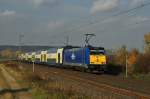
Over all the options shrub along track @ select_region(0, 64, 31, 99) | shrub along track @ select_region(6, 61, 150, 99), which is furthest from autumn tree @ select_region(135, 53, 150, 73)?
shrub along track @ select_region(0, 64, 31, 99)

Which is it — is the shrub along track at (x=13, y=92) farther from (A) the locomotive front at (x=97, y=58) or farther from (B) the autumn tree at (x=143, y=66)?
(B) the autumn tree at (x=143, y=66)

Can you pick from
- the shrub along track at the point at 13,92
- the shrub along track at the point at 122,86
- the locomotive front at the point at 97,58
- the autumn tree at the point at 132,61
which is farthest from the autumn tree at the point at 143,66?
the shrub along track at the point at 13,92

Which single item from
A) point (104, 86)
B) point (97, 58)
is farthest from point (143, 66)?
point (104, 86)

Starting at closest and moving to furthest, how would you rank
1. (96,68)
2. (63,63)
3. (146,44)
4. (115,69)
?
1. (96,68)
2. (115,69)
3. (63,63)
4. (146,44)

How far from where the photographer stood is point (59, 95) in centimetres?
2016

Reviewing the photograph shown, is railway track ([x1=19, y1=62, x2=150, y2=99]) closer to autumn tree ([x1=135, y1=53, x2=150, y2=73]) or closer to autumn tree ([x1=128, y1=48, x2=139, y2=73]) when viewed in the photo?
autumn tree ([x1=135, y1=53, x2=150, y2=73])

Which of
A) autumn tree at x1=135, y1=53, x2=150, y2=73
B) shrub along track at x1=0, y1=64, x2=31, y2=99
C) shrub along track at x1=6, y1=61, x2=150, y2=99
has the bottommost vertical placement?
shrub along track at x1=0, y1=64, x2=31, y2=99

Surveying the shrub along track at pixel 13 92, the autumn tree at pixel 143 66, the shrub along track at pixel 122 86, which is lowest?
the shrub along track at pixel 13 92

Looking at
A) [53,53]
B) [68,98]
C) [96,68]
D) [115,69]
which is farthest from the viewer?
[53,53]

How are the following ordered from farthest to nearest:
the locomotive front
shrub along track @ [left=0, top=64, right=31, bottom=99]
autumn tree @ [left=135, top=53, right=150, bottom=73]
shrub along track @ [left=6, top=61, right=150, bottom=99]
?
autumn tree @ [left=135, top=53, right=150, bottom=73]
the locomotive front
shrub along track @ [left=0, top=64, right=31, bottom=99]
shrub along track @ [left=6, top=61, right=150, bottom=99]

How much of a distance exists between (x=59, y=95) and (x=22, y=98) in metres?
3.62

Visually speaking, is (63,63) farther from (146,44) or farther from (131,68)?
(146,44)

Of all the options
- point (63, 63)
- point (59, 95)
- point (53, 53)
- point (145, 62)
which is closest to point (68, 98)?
point (59, 95)

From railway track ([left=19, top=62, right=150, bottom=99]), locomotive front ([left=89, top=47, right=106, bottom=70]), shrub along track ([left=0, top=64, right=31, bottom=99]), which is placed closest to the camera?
railway track ([left=19, top=62, right=150, bottom=99])
